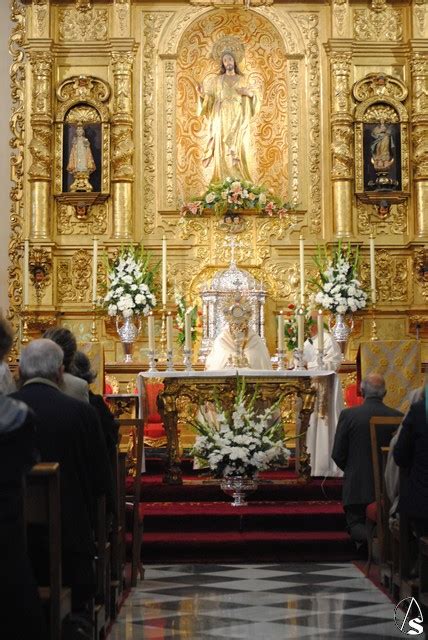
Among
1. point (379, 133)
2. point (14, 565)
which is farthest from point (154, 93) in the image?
point (14, 565)

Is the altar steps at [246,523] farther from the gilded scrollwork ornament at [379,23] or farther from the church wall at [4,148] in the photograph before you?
the gilded scrollwork ornament at [379,23]

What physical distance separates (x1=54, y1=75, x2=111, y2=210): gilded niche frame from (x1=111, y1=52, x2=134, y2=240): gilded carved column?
0.37 ft

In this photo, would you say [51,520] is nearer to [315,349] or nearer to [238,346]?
[238,346]

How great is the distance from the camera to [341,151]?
1528 centimetres

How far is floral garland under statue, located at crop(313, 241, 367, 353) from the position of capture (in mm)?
14164

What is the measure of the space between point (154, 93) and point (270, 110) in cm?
159

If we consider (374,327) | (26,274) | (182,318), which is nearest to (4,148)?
(26,274)

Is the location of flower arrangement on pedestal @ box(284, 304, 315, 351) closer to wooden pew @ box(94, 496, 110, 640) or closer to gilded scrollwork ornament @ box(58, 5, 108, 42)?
gilded scrollwork ornament @ box(58, 5, 108, 42)

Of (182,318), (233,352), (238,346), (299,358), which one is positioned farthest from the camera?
(182,318)

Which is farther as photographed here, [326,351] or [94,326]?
[94,326]

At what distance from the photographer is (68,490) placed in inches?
223

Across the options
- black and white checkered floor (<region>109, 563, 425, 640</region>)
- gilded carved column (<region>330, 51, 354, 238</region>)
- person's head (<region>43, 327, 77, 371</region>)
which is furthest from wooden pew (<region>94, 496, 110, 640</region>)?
gilded carved column (<region>330, 51, 354, 238</region>)

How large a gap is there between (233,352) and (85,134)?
14.2 ft

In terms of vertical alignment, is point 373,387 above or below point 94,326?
below
